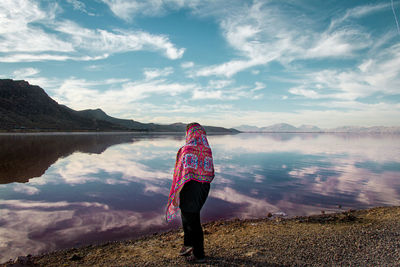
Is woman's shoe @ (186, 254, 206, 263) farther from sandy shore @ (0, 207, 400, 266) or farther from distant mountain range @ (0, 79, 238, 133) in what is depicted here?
distant mountain range @ (0, 79, 238, 133)

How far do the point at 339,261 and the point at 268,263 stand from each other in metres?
1.43

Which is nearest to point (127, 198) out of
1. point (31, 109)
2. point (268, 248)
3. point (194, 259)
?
point (194, 259)

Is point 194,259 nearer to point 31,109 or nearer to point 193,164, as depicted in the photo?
point 193,164

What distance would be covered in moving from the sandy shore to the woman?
380 mm

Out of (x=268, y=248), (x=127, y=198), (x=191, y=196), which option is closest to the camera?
(x=191, y=196)

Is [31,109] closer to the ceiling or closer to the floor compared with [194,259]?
closer to the ceiling

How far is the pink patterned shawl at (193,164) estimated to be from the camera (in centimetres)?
493

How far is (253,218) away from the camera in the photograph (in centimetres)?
851

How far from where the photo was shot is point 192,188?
16.5 feet

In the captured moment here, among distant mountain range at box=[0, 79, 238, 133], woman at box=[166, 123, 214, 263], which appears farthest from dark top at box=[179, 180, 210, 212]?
distant mountain range at box=[0, 79, 238, 133]

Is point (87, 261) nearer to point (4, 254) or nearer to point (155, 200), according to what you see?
point (4, 254)

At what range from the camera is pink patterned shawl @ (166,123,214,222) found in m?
4.93

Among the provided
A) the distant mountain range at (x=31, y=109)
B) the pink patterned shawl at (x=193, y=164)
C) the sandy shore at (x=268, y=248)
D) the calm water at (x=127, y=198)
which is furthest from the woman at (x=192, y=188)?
the distant mountain range at (x=31, y=109)

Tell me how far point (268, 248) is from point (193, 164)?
2.53 m
